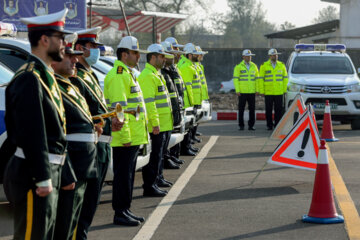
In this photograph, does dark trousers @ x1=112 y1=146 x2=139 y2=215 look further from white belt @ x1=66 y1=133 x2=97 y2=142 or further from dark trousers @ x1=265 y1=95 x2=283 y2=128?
dark trousers @ x1=265 y1=95 x2=283 y2=128

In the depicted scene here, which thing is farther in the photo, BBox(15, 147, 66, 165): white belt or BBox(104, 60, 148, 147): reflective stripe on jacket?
BBox(104, 60, 148, 147): reflective stripe on jacket

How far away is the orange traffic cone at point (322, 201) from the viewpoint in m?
7.80

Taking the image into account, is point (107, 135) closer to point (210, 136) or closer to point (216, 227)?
point (216, 227)

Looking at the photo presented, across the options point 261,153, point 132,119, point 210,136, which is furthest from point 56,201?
point 210,136

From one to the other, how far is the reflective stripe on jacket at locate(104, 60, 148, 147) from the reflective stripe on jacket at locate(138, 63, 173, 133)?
1.03 m

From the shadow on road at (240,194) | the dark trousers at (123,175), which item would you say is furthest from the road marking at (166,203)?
the dark trousers at (123,175)

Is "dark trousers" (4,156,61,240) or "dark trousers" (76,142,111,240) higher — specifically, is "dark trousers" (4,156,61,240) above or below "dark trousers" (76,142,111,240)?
above

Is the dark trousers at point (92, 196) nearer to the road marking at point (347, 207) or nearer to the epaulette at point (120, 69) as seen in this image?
the epaulette at point (120, 69)

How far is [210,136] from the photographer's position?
57.7 ft

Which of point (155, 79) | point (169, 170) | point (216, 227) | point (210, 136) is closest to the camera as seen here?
point (216, 227)

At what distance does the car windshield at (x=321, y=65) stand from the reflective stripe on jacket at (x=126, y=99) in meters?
12.5

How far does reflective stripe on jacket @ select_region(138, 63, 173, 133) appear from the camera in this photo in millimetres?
8781

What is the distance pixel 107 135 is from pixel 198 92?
8.14 m

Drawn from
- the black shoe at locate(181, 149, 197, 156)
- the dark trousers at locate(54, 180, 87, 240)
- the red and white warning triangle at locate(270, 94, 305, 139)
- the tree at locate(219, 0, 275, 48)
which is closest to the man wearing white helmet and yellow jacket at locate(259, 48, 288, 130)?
the black shoe at locate(181, 149, 197, 156)
